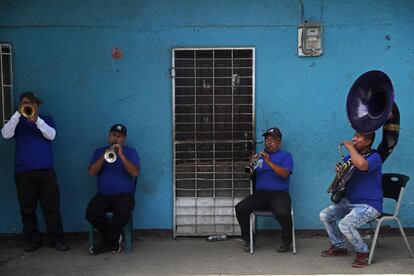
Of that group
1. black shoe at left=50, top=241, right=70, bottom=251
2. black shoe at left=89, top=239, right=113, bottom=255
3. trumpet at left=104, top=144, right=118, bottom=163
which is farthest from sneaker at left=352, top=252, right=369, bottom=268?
black shoe at left=50, top=241, right=70, bottom=251

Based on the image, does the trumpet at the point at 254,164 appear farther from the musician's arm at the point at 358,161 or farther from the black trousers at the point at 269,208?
the musician's arm at the point at 358,161

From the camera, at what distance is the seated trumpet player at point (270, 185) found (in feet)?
18.5

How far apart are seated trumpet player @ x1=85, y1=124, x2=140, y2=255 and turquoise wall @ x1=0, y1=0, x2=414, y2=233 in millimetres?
363

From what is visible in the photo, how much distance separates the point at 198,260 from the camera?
5.48 metres

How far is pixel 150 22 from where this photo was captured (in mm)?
6055

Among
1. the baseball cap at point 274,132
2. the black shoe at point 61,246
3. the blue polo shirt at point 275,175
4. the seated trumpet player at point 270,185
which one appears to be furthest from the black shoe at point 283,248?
the black shoe at point 61,246

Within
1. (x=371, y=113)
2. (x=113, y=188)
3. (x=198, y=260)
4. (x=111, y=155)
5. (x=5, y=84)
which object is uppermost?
(x=5, y=84)

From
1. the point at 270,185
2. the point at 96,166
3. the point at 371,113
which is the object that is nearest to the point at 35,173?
the point at 96,166

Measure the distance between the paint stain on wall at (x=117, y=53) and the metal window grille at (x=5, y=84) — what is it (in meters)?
1.16

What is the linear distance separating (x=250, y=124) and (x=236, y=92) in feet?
1.29

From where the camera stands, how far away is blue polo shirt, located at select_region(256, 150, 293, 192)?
227 inches

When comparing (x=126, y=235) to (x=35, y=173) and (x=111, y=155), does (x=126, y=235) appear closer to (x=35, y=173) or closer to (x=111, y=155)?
(x=111, y=155)

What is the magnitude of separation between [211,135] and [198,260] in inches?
56.7

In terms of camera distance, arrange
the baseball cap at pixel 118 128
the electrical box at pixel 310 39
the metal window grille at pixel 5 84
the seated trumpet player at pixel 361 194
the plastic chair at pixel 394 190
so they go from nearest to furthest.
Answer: the seated trumpet player at pixel 361 194, the plastic chair at pixel 394 190, the baseball cap at pixel 118 128, the electrical box at pixel 310 39, the metal window grille at pixel 5 84
